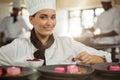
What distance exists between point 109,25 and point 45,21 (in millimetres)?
2802

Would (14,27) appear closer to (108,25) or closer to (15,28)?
(15,28)

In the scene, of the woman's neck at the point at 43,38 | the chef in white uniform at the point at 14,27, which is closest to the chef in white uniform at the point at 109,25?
the chef in white uniform at the point at 14,27

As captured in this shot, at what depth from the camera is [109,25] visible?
4.11m

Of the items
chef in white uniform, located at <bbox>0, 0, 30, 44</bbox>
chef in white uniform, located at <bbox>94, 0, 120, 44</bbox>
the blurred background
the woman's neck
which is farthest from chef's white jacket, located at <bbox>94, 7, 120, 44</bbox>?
the woman's neck

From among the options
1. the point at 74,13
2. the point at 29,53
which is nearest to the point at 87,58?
the point at 29,53

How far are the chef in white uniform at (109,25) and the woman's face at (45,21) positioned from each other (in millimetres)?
2703

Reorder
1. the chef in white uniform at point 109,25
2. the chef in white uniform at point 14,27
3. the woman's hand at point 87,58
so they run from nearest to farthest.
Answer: the woman's hand at point 87,58, the chef in white uniform at point 109,25, the chef in white uniform at point 14,27

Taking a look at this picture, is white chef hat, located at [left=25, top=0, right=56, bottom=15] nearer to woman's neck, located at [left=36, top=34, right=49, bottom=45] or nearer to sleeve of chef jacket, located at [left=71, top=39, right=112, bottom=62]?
woman's neck, located at [left=36, top=34, right=49, bottom=45]

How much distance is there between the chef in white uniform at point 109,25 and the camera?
406cm

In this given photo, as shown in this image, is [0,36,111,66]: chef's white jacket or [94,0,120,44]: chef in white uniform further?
[94,0,120,44]: chef in white uniform

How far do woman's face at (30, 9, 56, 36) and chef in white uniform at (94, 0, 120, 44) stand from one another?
2.70 metres

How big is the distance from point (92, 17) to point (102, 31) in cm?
223

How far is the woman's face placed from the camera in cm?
146

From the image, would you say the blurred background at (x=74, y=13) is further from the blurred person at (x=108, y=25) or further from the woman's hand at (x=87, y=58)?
the woman's hand at (x=87, y=58)
